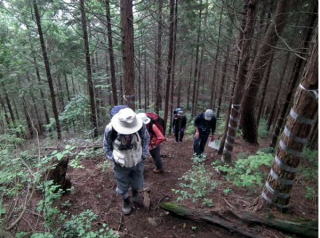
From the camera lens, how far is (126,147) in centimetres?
361

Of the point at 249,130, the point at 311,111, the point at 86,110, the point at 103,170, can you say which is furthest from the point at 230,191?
the point at 86,110

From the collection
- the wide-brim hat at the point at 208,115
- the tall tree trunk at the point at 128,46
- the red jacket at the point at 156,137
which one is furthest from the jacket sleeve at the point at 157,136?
the wide-brim hat at the point at 208,115

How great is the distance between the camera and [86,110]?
12.5m

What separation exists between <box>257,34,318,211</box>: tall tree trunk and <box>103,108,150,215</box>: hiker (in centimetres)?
235

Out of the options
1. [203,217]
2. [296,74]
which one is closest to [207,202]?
[203,217]

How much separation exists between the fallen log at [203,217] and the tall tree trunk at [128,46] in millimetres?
3828

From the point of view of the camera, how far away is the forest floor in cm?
337

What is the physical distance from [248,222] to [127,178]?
233 cm

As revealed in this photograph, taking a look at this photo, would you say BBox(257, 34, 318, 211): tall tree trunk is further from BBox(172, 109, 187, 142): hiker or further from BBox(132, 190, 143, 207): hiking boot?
BBox(172, 109, 187, 142): hiker

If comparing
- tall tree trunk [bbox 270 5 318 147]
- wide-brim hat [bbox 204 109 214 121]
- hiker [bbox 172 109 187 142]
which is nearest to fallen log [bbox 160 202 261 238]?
wide-brim hat [bbox 204 109 214 121]

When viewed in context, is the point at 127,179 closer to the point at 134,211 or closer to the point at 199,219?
the point at 134,211

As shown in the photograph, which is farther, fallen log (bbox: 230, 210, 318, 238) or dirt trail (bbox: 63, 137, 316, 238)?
dirt trail (bbox: 63, 137, 316, 238)

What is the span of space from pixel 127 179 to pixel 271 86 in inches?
555

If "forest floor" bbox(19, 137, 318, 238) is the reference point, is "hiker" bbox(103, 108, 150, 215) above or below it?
above
